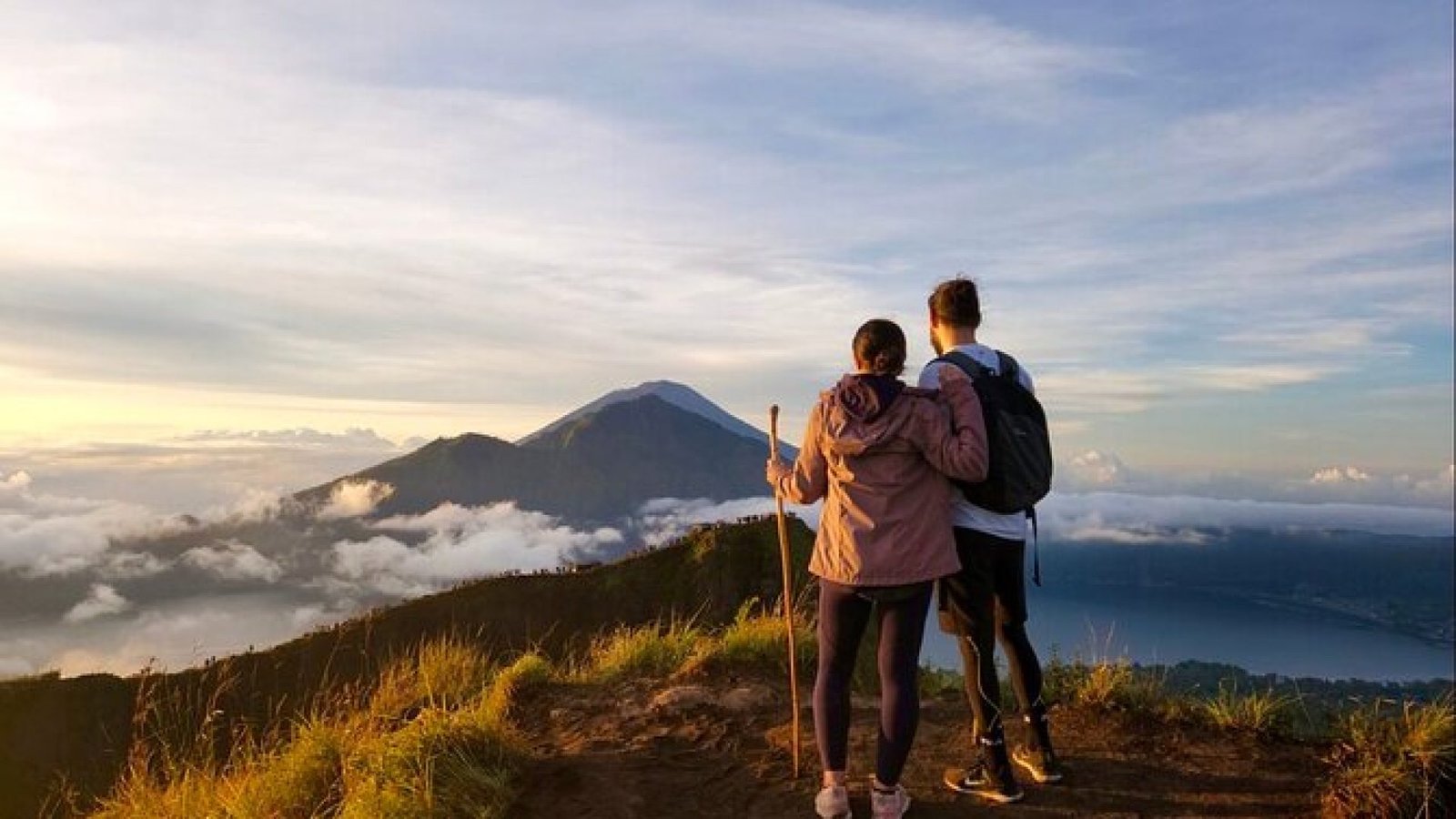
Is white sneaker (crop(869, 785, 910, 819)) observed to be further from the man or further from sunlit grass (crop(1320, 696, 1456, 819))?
sunlit grass (crop(1320, 696, 1456, 819))

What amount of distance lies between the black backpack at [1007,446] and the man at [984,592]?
Answer: 0.18 feet

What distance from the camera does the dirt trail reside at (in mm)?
5426

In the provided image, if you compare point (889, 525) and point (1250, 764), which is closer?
point (889, 525)

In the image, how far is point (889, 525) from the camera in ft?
15.4

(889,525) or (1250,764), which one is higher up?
(889,525)

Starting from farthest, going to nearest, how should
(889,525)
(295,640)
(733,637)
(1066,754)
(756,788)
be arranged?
(295,640), (733,637), (1066,754), (756,788), (889,525)

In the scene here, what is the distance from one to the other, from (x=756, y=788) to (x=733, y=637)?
3.09 meters

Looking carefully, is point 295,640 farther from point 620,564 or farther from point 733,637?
point 733,637

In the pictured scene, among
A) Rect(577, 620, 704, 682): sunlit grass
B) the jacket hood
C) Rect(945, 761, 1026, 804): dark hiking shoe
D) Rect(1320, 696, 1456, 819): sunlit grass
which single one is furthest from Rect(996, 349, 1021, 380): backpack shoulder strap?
Rect(577, 620, 704, 682): sunlit grass

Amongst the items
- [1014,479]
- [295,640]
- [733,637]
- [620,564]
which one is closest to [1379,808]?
[1014,479]

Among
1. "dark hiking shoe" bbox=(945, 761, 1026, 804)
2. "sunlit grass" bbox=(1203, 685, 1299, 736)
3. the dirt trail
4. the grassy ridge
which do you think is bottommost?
the grassy ridge

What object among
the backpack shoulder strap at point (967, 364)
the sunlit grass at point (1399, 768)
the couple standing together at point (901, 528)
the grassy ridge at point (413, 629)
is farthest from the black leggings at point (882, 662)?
the grassy ridge at point (413, 629)

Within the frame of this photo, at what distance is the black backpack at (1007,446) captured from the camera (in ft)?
15.9

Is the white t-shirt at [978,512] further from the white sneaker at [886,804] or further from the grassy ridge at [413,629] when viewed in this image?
the grassy ridge at [413,629]
